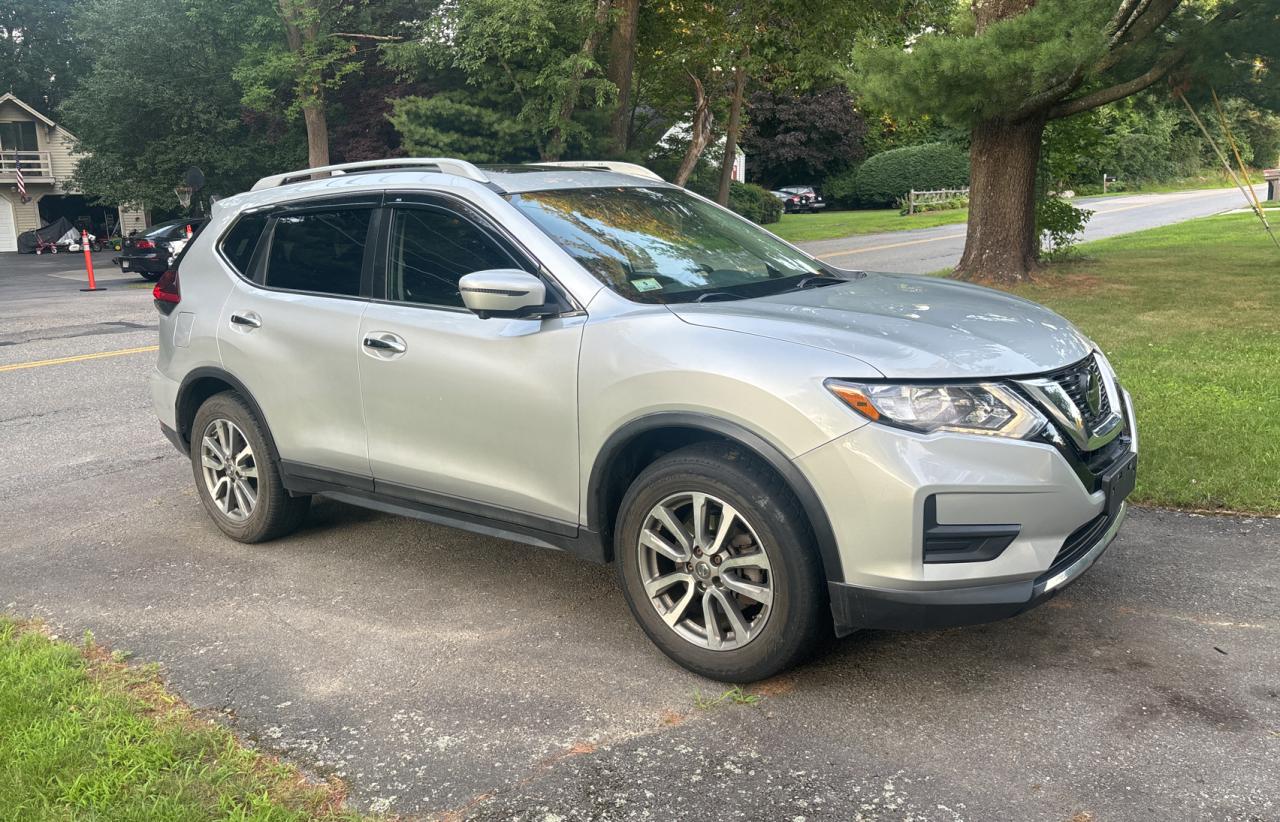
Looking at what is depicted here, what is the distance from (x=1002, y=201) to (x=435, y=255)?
39.9 feet

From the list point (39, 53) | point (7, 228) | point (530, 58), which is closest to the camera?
point (530, 58)

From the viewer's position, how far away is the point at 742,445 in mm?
3725

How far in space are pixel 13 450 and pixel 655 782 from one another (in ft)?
20.9

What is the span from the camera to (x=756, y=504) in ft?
12.0

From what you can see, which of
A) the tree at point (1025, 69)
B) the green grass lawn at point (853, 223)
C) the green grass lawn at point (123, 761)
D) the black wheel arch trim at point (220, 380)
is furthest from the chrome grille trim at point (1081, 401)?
the green grass lawn at point (853, 223)

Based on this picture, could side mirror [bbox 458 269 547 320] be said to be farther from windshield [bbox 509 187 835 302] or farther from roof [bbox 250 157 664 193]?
roof [bbox 250 157 664 193]

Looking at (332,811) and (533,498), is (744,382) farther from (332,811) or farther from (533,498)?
(332,811)

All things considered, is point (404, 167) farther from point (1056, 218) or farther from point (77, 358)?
point (1056, 218)

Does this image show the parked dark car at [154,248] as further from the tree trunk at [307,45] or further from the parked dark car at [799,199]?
the parked dark car at [799,199]

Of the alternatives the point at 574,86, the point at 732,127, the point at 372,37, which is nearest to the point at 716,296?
the point at 574,86

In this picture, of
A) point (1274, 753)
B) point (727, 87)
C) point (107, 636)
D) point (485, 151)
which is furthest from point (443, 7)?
point (1274, 753)

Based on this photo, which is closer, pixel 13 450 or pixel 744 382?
pixel 744 382

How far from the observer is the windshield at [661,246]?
436 cm

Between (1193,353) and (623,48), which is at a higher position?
(623,48)
